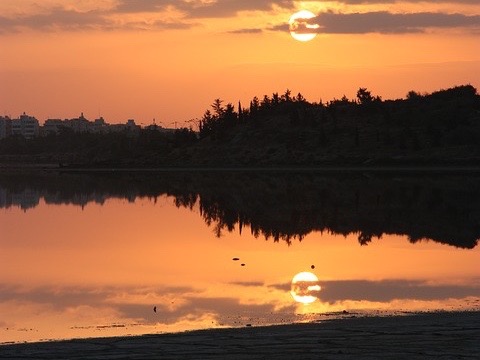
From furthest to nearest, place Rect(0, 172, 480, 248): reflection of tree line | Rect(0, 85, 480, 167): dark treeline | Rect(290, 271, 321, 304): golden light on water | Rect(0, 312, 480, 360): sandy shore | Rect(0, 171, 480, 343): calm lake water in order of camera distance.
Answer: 1. Rect(0, 85, 480, 167): dark treeline
2. Rect(0, 172, 480, 248): reflection of tree line
3. Rect(290, 271, 321, 304): golden light on water
4. Rect(0, 171, 480, 343): calm lake water
5. Rect(0, 312, 480, 360): sandy shore

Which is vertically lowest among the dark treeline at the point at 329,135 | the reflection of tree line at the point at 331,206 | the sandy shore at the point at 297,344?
the sandy shore at the point at 297,344

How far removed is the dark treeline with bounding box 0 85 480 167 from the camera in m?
126

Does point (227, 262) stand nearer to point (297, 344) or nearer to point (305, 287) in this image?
point (305, 287)

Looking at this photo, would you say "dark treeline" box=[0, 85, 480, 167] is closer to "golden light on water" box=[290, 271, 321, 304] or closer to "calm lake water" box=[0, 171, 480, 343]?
"calm lake water" box=[0, 171, 480, 343]

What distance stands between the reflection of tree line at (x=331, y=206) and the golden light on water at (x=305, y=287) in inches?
351

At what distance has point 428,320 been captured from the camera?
54.1 feet

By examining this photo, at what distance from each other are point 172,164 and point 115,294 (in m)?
125

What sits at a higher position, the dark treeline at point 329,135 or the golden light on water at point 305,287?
the dark treeline at point 329,135

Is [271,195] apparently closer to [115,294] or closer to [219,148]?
[115,294]

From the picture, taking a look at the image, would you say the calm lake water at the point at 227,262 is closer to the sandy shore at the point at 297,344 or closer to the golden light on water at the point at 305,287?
the golden light on water at the point at 305,287

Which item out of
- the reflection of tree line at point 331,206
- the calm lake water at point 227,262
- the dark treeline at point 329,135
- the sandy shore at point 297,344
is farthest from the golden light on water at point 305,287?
the dark treeline at point 329,135

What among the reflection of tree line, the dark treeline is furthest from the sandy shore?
the dark treeline

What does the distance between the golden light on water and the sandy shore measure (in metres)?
4.72

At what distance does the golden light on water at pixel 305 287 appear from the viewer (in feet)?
69.5
